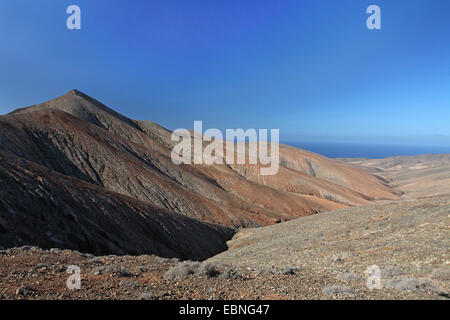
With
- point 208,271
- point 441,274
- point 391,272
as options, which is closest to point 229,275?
point 208,271

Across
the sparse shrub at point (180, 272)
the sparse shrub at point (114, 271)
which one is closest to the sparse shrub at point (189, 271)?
the sparse shrub at point (180, 272)

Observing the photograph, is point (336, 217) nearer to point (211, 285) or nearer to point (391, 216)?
point (391, 216)

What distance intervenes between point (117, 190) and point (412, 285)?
29.5 metres

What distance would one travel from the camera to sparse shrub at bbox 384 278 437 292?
5.96m

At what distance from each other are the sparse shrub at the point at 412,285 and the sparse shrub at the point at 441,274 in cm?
99

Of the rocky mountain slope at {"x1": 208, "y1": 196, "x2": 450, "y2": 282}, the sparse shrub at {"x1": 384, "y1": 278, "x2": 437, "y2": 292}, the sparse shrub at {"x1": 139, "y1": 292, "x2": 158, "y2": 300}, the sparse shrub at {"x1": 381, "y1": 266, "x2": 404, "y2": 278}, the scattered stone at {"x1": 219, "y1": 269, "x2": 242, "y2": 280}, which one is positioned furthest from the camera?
the rocky mountain slope at {"x1": 208, "y1": 196, "x2": 450, "y2": 282}

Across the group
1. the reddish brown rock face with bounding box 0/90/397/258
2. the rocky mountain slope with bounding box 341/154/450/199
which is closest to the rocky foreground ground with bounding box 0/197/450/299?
the reddish brown rock face with bounding box 0/90/397/258

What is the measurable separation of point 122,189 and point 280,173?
40.7m

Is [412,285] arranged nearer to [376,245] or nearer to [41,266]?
[376,245]

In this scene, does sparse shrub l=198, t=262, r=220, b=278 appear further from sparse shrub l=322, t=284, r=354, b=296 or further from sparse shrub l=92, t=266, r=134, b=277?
sparse shrub l=322, t=284, r=354, b=296

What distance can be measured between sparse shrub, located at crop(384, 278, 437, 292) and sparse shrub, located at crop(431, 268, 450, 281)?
99 centimetres
